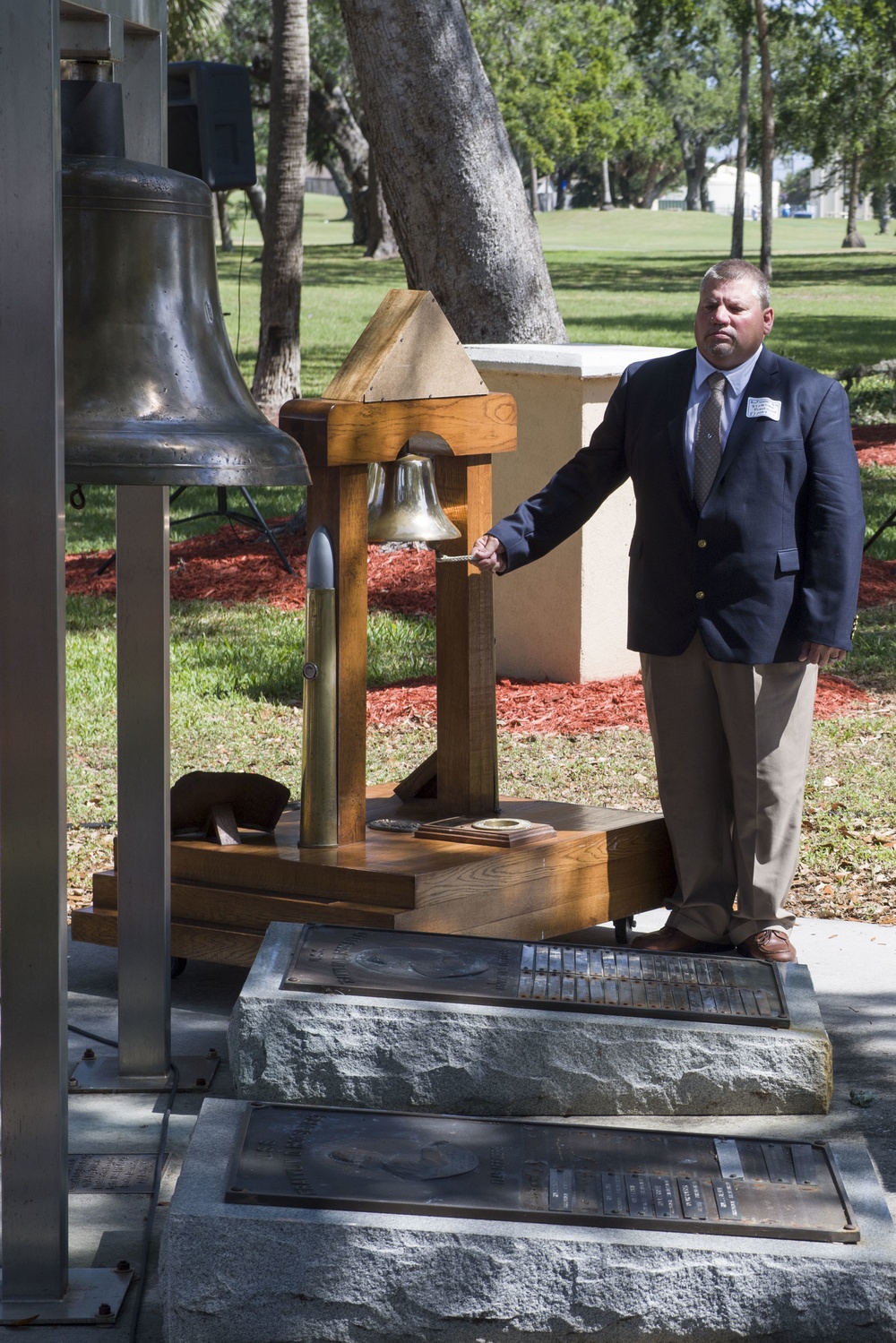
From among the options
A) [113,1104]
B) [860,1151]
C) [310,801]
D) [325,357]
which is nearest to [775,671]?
[310,801]

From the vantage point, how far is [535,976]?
4.34m

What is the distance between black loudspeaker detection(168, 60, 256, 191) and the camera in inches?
264

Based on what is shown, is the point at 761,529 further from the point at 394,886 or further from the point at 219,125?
the point at 219,125

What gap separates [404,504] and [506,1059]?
179 centimetres

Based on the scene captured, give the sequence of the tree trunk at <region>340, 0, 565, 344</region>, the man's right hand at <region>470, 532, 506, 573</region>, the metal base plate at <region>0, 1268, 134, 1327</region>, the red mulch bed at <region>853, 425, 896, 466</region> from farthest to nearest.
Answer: the red mulch bed at <region>853, 425, 896, 466</region>
the tree trunk at <region>340, 0, 565, 344</region>
the man's right hand at <region>470, 532, 506, 573</region>
the metal base plate at <region>0, 1268, 134, 1327</region>

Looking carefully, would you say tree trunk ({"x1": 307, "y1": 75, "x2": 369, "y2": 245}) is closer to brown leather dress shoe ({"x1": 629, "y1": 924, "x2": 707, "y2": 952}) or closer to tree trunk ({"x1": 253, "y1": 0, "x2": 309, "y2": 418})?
tree trunk ({"x1": 253, "y1": 0, "x2": 309, "y2": 418})

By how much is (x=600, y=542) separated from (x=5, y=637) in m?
5.97

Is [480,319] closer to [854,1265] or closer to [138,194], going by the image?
[138,194]

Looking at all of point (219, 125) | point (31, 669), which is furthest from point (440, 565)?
point (219, 125)

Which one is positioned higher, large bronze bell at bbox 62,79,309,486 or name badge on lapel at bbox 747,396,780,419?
large bronze bell at bbox 62,79,309,486

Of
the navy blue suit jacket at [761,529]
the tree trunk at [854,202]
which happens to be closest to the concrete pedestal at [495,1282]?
the navy blue suit jacket at [761,529]

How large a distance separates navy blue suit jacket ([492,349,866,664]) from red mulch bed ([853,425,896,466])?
36.6 ft

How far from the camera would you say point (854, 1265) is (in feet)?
9.87

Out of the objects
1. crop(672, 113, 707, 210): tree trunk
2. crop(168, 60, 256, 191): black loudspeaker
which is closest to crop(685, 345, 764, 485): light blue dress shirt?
crop(168, 60, 256, 191): black loudspeaker
